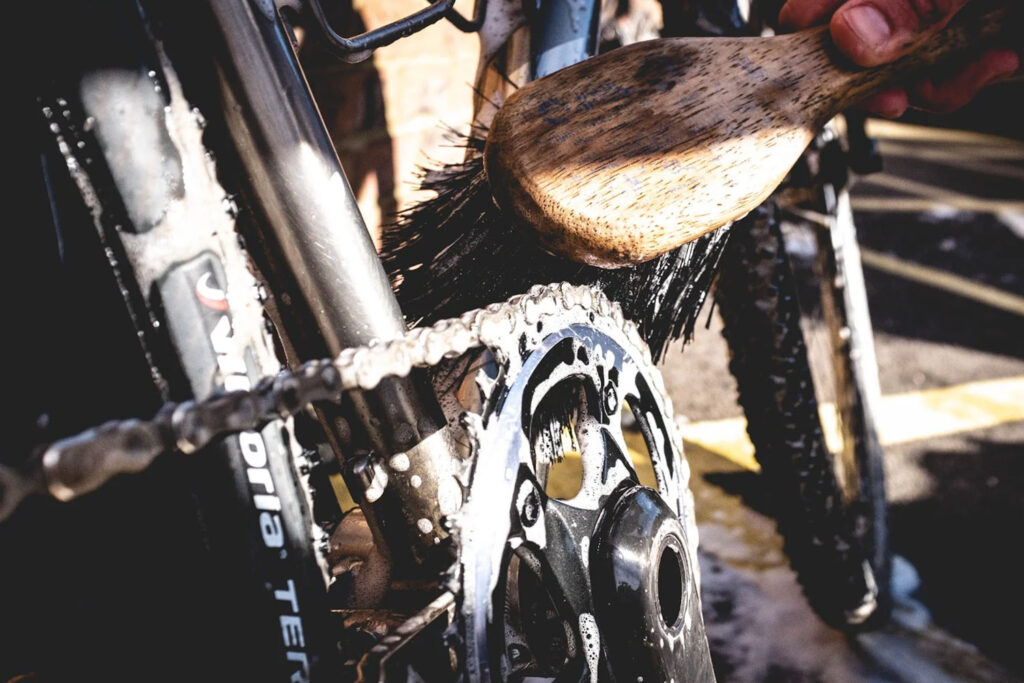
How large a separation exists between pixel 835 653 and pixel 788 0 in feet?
3.52

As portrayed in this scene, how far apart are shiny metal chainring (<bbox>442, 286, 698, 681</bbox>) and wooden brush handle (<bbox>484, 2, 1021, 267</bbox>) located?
0.07 m

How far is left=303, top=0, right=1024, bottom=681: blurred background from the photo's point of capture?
4.28ft

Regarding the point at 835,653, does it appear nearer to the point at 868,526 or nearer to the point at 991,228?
the point at 868,526

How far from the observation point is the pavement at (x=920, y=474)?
1297 millimetres

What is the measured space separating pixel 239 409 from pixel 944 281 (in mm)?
2753

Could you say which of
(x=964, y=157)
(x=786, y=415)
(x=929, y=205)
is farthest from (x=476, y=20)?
(x=964, y=157)

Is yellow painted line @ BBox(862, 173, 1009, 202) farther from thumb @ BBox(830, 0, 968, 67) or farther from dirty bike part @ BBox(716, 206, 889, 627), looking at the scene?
thumb @ BBox(830, 0, 968, 67)

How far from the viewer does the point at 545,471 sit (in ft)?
2.28

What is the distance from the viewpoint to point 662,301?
0.86 metres

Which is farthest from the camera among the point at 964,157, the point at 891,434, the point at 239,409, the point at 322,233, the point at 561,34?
the point at 964,157

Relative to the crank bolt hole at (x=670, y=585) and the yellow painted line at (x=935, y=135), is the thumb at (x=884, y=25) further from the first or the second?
the yellow painted line at (x=935, y=135)

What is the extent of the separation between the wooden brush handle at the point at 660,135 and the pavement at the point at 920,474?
3.26ft

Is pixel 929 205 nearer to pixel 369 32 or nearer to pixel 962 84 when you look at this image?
pixel 962 84

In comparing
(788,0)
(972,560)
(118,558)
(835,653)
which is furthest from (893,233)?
(118,558)
